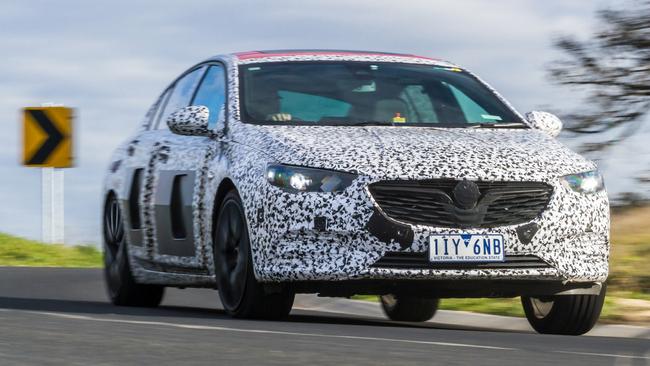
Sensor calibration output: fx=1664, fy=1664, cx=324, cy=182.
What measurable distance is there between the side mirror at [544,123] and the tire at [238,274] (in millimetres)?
1961

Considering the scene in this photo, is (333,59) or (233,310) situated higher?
(333,59)

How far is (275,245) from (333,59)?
1.99m

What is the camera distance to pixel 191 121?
9539mm

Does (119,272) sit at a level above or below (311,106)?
below

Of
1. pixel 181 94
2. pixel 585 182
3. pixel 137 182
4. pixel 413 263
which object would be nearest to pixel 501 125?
pixel 585 182

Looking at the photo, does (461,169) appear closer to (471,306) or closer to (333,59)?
(333,59)

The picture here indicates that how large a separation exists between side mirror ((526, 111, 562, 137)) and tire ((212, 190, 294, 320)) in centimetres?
196

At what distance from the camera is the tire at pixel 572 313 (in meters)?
9.02

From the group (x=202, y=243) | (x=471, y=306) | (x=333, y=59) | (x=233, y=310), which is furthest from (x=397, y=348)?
(x=471, y=306)

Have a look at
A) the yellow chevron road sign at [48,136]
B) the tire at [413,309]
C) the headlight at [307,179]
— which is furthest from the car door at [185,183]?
the yellow chevron road sign at [48,136]

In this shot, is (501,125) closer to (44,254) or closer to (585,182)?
(585,182)

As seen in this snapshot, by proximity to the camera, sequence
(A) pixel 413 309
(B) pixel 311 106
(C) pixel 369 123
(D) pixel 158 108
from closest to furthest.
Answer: (C) pixel 369 123, (B) pixel 311 106, (A) pixel 413 309, (D) pixel 158 108

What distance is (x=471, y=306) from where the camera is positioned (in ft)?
36.6

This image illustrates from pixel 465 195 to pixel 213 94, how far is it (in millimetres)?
2304
